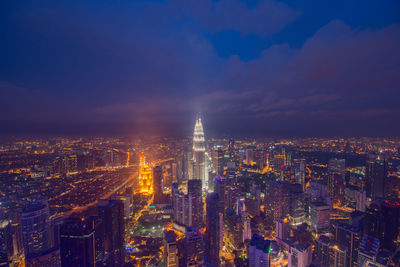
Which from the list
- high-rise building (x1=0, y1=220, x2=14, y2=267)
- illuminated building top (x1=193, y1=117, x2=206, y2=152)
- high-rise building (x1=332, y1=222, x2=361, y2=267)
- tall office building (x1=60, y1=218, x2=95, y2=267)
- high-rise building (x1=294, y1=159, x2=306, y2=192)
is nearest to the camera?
tall office building (x1=60, y1=218, x2=95, y2=267)

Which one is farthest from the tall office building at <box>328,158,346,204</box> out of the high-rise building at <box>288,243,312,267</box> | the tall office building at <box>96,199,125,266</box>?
the tall office building at <box>96,199,125,266</box>

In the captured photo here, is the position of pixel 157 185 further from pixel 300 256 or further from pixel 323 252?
pixel 323 252

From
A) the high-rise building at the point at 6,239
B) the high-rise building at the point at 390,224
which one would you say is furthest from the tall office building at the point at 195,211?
the high-rise building at the point at 390,224

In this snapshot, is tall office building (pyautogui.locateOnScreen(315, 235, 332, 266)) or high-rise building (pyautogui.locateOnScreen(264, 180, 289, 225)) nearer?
tall office building (pyautogui.locateOnScreen(315, 235, 332, 266))

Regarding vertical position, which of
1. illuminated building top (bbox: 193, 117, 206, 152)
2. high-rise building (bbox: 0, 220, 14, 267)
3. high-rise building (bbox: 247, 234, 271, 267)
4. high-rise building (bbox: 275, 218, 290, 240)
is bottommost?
high-rise building (bbox: 275, 218, 290, 240)

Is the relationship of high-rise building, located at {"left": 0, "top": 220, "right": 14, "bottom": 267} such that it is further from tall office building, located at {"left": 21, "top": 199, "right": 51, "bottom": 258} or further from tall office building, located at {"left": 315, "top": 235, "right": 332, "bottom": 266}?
tall office building, located at {"left": 315, "top": 235, "right": 332, "bottom": 266}

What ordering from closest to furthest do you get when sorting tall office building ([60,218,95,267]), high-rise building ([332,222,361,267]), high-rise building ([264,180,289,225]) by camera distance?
tall office building ([60,218,95,267]) < high-rise building ([332,222,361,267]) < high-rise building ([264,180,289,225])

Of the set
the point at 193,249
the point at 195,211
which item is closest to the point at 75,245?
the point at 193,249

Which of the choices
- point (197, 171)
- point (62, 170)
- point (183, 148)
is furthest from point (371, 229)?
point (62, 170)
